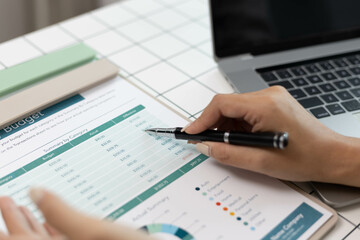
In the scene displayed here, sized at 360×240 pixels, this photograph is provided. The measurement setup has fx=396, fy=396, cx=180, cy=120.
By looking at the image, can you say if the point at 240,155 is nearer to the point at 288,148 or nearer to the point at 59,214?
the point at 288,148

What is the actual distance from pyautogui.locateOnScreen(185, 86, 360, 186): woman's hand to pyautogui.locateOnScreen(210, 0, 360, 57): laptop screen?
229 millimetres

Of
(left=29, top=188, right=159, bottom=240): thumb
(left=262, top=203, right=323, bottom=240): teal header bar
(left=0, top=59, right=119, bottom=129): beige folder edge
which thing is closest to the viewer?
(left=29, top=188, right=159, bottom=240): thumb

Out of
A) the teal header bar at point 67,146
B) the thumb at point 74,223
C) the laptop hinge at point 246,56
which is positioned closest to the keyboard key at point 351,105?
the laptop hinge at point 246,56

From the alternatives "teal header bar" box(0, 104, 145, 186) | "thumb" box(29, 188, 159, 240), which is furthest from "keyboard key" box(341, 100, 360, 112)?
"thumb" box(29, 188, 159, 240)

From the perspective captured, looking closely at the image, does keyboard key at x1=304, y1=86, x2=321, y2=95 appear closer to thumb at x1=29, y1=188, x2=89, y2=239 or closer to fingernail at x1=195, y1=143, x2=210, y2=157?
fingernail at x1=195, y1=143, x2=210, y2=157

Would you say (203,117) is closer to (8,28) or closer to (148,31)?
(148,31)

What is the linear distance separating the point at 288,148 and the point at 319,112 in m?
0.17

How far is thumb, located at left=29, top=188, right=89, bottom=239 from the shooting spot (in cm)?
37

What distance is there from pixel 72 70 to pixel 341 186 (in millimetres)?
524

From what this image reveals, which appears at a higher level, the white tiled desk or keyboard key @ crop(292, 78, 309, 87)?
keyboard key @ crop(292, 78, 309, 87)

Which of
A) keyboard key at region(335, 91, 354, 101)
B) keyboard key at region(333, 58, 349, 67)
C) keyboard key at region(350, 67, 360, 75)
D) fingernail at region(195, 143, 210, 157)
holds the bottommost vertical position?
fingernail at region(195, 143, 210, 157)

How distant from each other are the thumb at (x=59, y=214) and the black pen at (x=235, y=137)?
0.27 m

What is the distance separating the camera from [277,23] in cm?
80

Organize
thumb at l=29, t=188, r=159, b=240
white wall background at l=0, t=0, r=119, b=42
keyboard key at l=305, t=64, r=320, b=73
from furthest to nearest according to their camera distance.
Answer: white wall background at l=0, t=0, r=119, b=42 → keyboard key at l=305, t=64, r=320, b=73 → thumb at l=29, t=188, r=159, b=240
